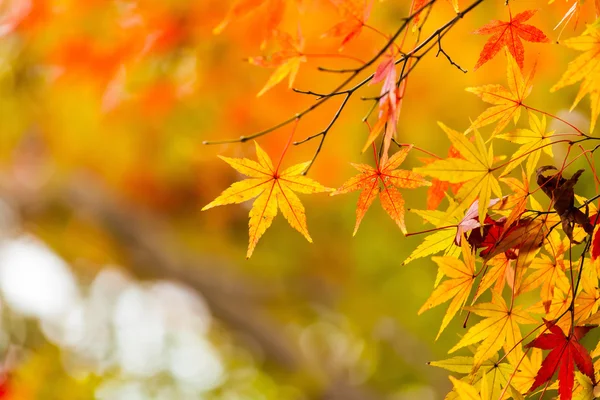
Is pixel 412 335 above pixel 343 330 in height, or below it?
below

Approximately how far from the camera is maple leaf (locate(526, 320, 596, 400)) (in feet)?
1.85

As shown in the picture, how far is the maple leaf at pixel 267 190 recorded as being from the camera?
0.62 m

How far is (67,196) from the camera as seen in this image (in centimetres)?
316

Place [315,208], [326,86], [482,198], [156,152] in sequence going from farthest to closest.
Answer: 1. [315,208]
2. [156,152]
3. [326,86]
4. [482,198]

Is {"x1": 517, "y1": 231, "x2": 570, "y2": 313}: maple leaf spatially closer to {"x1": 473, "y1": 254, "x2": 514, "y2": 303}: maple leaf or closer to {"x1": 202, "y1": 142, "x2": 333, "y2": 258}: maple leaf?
{"x1": 473, "y1": 254, "x2": 514, "y2": 303}: maple leaf

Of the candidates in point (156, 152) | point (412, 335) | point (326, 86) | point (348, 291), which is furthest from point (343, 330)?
point (326, 86)

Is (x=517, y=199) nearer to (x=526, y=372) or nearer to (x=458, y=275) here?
→ (x=458, y=275)

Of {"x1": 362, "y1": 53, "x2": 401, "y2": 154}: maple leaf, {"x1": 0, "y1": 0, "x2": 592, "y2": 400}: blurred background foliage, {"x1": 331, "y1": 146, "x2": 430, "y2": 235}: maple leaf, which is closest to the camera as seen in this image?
{"x1": 362, "y1": 53, "x2": 401, "y2": 154}: maple leaf

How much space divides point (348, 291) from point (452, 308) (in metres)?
2.40

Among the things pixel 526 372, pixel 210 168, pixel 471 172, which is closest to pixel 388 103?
pixel 471 172

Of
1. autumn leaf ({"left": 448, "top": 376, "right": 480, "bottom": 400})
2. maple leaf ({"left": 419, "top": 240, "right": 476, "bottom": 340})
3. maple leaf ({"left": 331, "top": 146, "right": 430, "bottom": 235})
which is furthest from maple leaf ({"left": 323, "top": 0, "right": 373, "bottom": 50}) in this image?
autumn leaf ({"left": 448, "top": 376, "right": 480, "bottom": 400})

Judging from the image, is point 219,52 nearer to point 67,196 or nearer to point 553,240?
point 67,196

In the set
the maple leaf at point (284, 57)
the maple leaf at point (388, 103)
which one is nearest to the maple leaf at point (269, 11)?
the maple leaf at point (284, 57)

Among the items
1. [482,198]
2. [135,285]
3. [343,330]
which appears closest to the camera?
[482,198]
